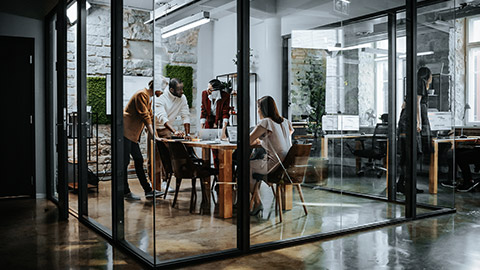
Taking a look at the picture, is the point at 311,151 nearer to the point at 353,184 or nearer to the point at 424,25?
the point at 353,184

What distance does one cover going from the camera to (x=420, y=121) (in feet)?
17.1

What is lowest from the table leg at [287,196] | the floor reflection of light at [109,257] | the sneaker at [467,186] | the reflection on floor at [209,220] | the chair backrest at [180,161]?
the floor reflection of light at [109,257]

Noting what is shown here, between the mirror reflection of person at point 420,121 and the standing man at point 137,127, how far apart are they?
9.52ft

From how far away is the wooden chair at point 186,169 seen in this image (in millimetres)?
3469

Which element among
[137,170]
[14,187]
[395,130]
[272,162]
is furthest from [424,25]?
Answer: [14,187]

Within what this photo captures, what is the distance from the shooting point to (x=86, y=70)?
15.3 ft

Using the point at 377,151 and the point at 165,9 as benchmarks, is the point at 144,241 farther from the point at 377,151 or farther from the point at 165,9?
the point at 377,151

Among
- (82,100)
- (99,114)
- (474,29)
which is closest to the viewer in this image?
(99,114)

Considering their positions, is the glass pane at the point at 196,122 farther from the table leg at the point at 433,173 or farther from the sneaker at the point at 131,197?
the table leg at the point at 433,173

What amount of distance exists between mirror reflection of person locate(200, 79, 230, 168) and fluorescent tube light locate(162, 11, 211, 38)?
1.48 ft

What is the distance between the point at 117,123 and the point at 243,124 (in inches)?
43.9

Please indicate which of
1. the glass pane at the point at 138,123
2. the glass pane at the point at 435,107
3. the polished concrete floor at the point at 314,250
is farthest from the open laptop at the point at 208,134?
the glass pane at the point at 435,107

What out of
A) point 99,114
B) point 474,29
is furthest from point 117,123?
point 474,29

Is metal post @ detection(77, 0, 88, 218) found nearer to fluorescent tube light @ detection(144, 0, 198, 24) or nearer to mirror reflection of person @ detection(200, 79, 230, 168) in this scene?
fluorescent tube light @ detection(144, 0, 198, 24)
